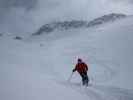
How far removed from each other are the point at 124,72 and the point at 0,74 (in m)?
17.3

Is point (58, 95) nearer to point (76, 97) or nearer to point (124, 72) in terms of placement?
point (76, 97)

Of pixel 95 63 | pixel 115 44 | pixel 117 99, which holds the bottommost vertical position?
pixel 117 99

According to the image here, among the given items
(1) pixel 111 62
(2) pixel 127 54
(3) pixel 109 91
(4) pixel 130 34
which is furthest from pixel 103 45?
(3) pixel 109 91

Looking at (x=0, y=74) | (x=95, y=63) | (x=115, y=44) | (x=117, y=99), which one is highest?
(x=115, y=44)

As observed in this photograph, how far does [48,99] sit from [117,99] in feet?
11.9

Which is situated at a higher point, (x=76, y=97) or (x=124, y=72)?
(x=124, y=72)

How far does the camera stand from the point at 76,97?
9883mm

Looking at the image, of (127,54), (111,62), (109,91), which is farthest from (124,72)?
(109,91)

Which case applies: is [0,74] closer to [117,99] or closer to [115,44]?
[117,99]

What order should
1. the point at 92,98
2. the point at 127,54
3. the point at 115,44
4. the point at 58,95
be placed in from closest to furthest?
the point at 58,95
the point at 92,98
the point at 127,54
the point at 115,44

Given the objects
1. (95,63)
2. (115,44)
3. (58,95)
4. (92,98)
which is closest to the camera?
(58,95)

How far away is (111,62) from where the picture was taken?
3095 cm

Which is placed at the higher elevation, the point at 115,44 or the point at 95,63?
the point at 115,44

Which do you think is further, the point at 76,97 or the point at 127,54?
the point at 127,54
